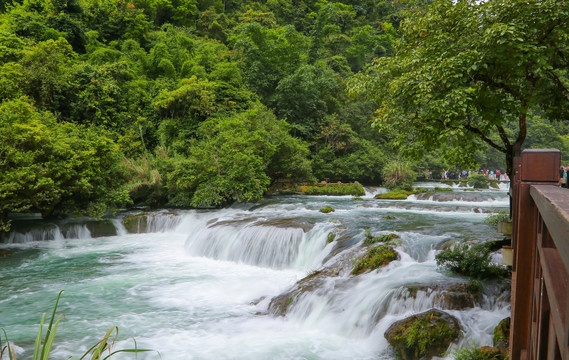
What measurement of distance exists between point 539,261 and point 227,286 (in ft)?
25.9

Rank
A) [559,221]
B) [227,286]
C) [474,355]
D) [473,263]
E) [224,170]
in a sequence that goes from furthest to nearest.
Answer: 1. [224,170]
2. [227,286]
3. [473,263]
4. [474,355]
5. [559,221]

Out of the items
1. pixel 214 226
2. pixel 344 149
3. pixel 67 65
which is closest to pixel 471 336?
pixel 214 226

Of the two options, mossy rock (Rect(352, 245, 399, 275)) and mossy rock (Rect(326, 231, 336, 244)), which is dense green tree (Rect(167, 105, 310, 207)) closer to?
mossy rock (Rect(326, 231, 336, 244))

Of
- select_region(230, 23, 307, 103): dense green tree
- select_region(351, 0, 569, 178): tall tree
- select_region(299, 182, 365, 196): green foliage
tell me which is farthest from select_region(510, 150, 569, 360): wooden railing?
select_region(230, 23, 307, 103): dense green tree

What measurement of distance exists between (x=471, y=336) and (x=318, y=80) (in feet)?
81.4

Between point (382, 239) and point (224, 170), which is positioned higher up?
point (224, 170)

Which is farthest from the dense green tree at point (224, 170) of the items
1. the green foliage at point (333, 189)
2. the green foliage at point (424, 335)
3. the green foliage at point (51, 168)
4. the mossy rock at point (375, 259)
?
the green foliage at point (424, 335)

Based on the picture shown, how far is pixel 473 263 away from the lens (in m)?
6.74

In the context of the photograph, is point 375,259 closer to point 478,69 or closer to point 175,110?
point 478,69

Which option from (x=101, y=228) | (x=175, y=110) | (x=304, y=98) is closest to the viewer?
(x=101, y=228)

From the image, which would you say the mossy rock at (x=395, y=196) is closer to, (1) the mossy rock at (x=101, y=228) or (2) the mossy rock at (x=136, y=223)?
(2) the mossy rock at (x=136, y=223)

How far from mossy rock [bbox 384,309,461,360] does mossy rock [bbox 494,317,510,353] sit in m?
0.47

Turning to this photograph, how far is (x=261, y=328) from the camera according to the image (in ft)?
22.2

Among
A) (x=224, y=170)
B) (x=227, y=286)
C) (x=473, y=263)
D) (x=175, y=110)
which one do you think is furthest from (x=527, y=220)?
(x=175, y=110)
